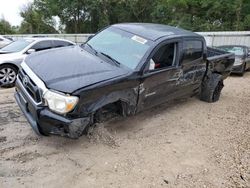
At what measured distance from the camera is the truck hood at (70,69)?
12.6ft

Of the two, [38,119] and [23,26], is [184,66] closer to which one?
[38,119]

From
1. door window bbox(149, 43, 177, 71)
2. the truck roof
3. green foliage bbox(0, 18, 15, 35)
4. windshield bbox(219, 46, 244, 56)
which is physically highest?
the truck roof

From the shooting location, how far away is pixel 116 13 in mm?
35469

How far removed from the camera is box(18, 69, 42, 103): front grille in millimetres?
3879

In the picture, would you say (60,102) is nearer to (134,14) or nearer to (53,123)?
(53,123)

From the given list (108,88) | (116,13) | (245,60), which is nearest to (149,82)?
(108,88)

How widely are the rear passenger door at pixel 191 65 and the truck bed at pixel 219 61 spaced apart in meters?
0.47

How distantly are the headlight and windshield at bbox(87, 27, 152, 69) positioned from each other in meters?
1.30

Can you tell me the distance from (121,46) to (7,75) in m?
4.14

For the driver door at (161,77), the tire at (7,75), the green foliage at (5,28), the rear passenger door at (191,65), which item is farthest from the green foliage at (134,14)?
the driver door at (161,77)

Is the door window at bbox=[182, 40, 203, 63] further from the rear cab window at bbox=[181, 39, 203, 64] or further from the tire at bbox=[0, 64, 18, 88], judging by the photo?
the tire at bbox=[0, 64, 18, 88]

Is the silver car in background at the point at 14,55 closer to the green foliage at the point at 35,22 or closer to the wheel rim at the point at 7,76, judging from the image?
the wheel rim at the point at 7,76

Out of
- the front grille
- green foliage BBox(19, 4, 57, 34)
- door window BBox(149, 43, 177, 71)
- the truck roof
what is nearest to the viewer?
the front grille

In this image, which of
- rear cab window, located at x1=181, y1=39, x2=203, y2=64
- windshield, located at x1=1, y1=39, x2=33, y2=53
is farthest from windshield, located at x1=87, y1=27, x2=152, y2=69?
windshield, located at x1=1, y1=39, x2=33, y2=53
